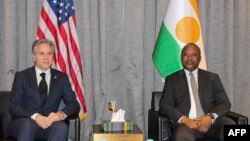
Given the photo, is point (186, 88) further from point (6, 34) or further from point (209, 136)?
point (6, 34)

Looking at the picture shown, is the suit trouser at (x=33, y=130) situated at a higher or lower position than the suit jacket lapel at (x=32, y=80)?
lower

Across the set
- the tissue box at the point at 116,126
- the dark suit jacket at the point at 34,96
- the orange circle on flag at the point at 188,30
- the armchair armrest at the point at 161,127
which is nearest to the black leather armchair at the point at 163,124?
the armchair armrest at the point at 161,127

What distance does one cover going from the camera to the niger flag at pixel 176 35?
4469mm

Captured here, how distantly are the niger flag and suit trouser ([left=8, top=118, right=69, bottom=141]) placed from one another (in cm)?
154

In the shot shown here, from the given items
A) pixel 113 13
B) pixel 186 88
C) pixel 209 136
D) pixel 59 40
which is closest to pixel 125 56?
pixel 113 13

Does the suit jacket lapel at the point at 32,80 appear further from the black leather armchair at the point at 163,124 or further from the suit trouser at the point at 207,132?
the suit trouser at the point at 207,132

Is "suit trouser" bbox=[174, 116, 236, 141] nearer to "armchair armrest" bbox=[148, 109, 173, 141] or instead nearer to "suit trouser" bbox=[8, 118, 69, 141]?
"armchair armrest" bbox=[148, 109, 173, 141]

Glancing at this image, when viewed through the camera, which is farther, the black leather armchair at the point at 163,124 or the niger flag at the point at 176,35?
the niger flag at the point at 176,35

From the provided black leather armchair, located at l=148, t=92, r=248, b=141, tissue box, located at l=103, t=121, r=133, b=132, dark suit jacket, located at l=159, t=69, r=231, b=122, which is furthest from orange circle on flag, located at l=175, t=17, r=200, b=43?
tissue box, located at l=103, t=121, r=133, b=132

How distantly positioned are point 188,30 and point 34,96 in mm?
1921

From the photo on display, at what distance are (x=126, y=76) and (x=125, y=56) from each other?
26cm

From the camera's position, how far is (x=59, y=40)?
4457 millimetres

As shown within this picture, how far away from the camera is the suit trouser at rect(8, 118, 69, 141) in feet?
10.8

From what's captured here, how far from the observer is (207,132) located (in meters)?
3.69
